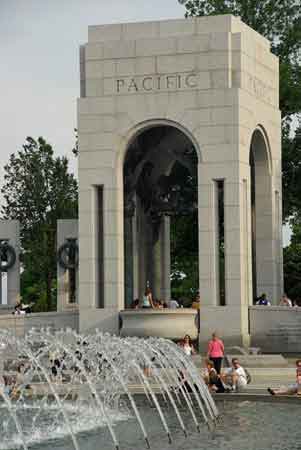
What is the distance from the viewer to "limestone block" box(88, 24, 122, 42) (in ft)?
160

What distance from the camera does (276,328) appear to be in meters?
A: 47.3

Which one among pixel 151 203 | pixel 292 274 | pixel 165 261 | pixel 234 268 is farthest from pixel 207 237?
pixel 292 274

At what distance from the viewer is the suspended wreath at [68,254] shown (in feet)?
191

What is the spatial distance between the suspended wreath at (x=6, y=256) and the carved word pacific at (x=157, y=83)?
509 inches

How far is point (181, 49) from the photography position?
47.8 m

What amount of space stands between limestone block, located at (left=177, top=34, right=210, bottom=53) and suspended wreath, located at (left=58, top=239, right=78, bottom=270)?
13040 mm

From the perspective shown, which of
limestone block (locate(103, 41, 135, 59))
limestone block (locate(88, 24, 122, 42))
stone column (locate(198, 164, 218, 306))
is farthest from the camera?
limestone block (locate(88, 24, 122, 42))

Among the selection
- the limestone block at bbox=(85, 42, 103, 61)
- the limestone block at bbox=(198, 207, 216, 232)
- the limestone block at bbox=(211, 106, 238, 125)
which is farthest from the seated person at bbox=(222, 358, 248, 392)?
the limestone block at bbox=(85, 42, 103, 61)

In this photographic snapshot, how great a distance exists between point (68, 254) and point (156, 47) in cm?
1316

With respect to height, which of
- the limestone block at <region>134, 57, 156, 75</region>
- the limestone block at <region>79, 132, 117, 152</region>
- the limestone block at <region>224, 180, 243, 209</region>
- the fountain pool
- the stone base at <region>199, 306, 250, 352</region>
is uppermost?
the limestone block at <region>134, 57, 156, 75</region>

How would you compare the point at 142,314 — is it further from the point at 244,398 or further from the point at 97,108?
the point at 244,398

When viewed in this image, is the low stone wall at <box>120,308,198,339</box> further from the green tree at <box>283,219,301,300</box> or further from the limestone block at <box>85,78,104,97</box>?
→ the green tree at <box>283,219,301,300</box>

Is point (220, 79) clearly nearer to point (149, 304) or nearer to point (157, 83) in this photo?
point (157, 83)

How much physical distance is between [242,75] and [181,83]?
202 centimetres
